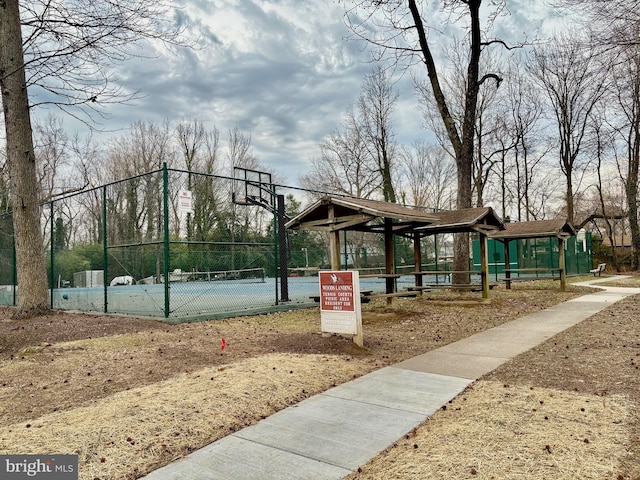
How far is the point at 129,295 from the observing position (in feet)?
45.8

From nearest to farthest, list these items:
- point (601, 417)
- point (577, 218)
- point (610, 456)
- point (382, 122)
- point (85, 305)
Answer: point (610, 456) < point (601, 417) < point (85, 305) < point (382, 122) < point (577, 218)

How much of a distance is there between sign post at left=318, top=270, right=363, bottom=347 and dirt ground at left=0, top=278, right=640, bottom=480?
0.83 feet

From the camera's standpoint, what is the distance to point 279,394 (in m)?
4.80

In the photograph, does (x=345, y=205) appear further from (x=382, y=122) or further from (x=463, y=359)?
(x=382, y=122)

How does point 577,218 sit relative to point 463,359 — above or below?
above

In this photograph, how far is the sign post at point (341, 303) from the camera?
702 cm

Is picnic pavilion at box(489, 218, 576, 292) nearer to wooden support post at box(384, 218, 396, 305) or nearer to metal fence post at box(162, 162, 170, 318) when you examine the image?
wooden support post at box(384, 218, 396, 305)

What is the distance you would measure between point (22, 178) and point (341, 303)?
27.1 ft

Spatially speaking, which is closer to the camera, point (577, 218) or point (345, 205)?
point (345, 205)

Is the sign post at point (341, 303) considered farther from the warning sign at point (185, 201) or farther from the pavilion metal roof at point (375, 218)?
the warning sign at point (185, 201)

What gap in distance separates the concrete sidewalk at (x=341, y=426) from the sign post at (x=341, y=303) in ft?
3.45

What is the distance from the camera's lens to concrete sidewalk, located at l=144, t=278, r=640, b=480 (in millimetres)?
3174

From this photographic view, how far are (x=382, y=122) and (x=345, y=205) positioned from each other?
2843 centimetres

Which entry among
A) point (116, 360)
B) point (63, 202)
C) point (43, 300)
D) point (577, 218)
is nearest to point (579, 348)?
point (116, 360)
